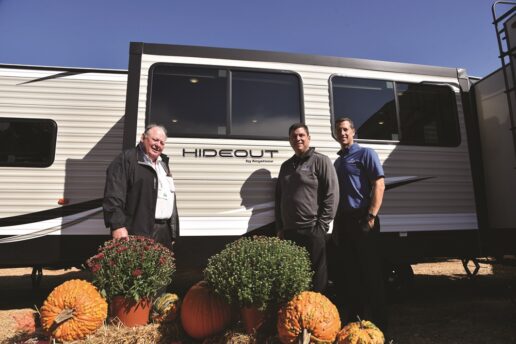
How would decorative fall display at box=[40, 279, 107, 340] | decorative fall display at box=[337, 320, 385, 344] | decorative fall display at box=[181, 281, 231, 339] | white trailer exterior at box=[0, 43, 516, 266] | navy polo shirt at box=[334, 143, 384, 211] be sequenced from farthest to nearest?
white trailer exterior at box=[0, 43, 516, 266] → navy polo shirt at box=[334, 143, 384, 211] → decorative fall display at box=[181, 281, 231, 339] → decorative fall display at box=[337, 320, 385, 344] → decorative fall display at box=[40, 279, 107, 340]

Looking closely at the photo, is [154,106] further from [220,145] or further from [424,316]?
[424,316]

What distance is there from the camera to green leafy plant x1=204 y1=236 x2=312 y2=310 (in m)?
2.04

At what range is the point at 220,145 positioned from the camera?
404 centimetres

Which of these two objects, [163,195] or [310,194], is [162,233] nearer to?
[163,195]

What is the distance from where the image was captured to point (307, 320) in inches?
76.1

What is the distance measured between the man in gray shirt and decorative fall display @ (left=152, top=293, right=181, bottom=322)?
1344mm

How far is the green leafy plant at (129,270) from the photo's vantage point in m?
2.03

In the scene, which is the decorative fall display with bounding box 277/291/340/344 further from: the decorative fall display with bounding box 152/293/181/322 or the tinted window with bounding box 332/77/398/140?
the tinted window with bounding box 332/77/398/140

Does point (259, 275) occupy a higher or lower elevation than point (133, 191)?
lower

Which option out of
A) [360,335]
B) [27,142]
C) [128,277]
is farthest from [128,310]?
[27,142]

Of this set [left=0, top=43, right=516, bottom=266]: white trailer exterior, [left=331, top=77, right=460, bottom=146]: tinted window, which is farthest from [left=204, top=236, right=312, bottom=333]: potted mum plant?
[left=331, top=77, right=460, bottom=146]: tinted window

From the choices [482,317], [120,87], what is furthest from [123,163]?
[482,317]

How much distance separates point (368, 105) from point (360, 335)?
3.31 m

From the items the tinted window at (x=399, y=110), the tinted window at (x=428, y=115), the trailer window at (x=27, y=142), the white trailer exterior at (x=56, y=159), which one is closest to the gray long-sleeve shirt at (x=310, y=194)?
the tinted window at (x=399, y=110)
